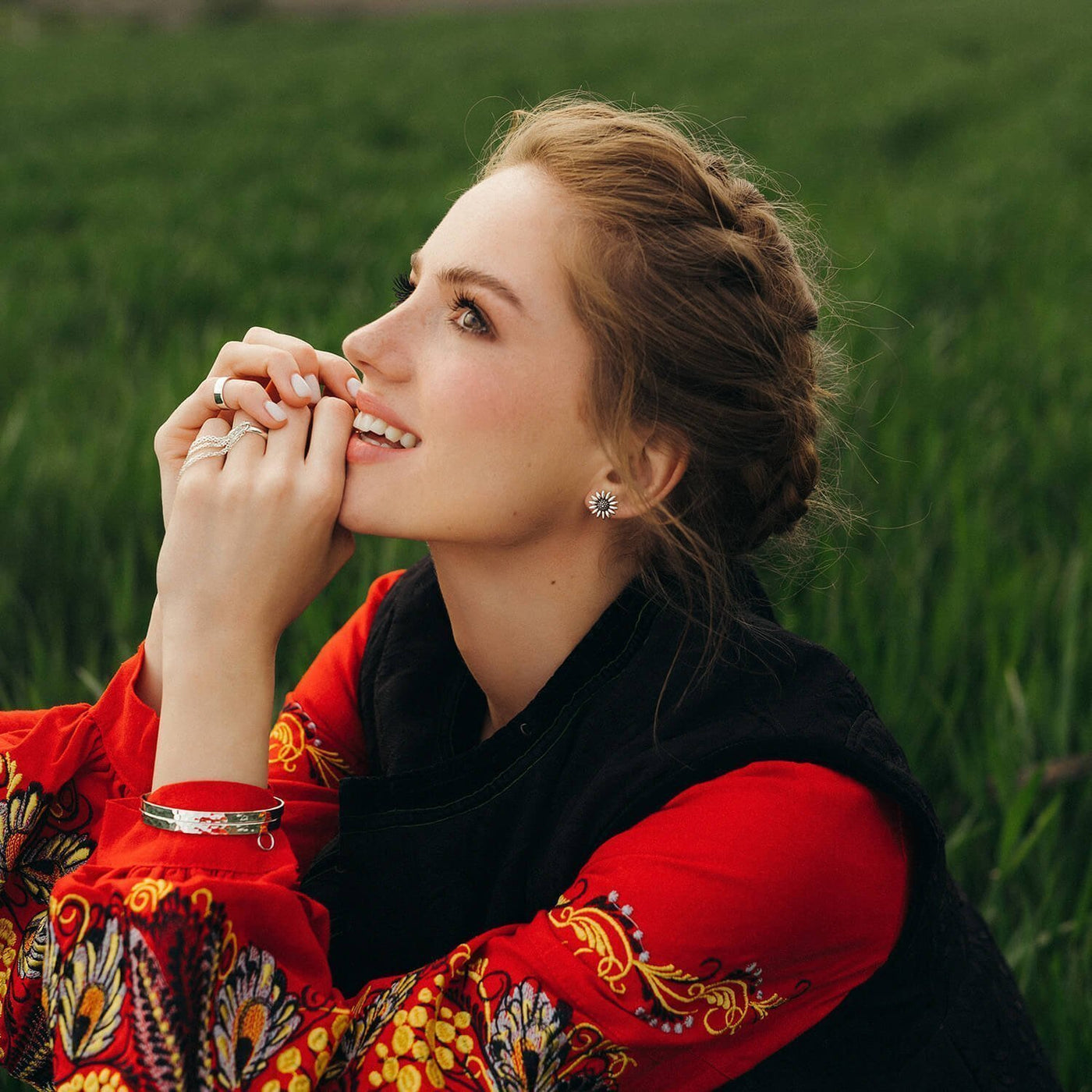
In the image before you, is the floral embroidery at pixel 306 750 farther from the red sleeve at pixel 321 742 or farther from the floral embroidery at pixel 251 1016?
the floral embroidery at pixel 251 1016

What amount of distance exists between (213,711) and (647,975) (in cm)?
47

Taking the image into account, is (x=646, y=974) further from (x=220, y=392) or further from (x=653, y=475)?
(x=220, y=392)

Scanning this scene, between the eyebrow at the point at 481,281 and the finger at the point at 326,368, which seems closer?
the eyebrow at the point at 481,281

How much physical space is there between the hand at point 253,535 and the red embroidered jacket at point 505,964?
7.1 inches

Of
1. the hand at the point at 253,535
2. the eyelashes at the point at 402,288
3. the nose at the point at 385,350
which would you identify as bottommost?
the hand at the point at 253,535

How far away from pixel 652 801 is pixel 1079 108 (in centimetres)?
1008

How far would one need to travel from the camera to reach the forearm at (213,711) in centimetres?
108

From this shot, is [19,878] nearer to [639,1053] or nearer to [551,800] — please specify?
[551,800]

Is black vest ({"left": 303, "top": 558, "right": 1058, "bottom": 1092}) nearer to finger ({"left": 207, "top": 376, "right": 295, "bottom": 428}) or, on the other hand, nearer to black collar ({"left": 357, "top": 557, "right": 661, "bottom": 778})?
black collar ({"left": 357, "top": 557, "right": 661, "bottom": 778})

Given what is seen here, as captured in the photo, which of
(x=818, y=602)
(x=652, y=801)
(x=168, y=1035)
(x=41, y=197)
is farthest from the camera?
(x=41, y=197)

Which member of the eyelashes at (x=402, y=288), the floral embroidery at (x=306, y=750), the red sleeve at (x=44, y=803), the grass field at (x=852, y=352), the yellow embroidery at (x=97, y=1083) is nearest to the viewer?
the yellow embroidery at (x=97, y=1083)

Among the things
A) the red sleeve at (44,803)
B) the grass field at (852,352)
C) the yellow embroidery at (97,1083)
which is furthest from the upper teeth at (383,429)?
the grass field at (852,352)

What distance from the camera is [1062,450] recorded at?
2.98m

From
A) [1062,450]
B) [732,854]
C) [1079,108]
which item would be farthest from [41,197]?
[1079,108]
